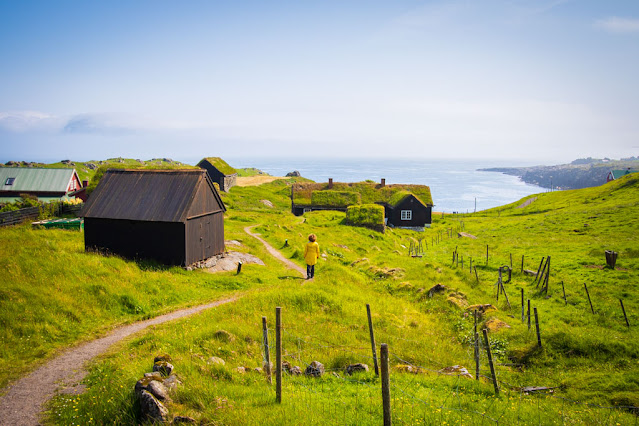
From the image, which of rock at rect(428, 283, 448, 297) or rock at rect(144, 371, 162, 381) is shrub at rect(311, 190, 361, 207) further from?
rock at rect(144, 371, 162, 381)

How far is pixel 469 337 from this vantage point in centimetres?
1602

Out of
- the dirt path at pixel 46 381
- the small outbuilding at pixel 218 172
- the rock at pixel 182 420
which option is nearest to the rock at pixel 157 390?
the rock at pixel 182 420

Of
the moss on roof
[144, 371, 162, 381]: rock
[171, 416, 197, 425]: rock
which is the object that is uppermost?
the moss on roof

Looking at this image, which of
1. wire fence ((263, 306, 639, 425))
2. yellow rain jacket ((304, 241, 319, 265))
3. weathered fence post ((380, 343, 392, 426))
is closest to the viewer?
weathered fence post ((380, 343, 392, 426))

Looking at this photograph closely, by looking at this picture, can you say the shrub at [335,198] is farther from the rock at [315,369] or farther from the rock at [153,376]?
the rock at [153,376]

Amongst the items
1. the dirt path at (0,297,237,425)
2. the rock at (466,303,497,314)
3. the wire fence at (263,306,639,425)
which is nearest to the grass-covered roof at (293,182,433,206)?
the rock at (466,303,497,314)

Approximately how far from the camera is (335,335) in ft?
47.0

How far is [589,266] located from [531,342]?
18118 mm

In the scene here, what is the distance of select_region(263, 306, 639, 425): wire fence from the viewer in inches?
320

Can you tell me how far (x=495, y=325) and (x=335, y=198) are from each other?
4764 centimetres

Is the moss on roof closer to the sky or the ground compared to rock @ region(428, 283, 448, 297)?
closer to the sky

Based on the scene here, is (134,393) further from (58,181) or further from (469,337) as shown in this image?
(58,181)

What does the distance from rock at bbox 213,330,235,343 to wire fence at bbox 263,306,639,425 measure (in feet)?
4.59

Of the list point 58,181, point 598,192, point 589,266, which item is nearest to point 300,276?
point 589,266
